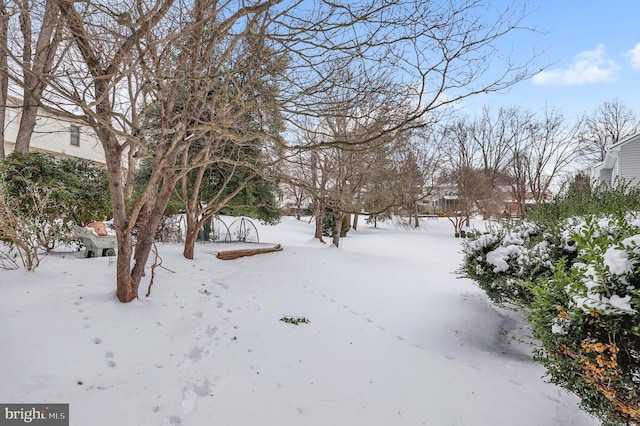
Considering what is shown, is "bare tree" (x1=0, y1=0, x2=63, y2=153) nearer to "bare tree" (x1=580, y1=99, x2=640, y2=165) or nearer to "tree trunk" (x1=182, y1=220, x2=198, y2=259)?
"tree trunk" (x1=182, y1=220, x2=198, y2=259)

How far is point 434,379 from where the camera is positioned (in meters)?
2.97

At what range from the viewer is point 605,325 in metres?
1.63

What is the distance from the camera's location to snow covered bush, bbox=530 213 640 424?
5.27 ft

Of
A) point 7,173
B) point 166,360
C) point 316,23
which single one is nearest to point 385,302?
point 166,360

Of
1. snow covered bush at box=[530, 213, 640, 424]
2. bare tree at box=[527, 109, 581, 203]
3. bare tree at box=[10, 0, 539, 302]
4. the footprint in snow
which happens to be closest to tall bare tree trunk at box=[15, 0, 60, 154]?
bare tree at box=[10, 0, 539, 302]

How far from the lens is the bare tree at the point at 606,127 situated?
22984mm

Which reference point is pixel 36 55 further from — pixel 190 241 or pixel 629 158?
pixel 629 158

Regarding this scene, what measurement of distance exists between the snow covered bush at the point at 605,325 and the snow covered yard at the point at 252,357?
958mm

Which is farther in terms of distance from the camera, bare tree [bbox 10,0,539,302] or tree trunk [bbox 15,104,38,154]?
tree trunk [bbox 15,104,38,154]

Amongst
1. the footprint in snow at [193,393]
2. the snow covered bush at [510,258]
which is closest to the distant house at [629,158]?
the snow covered bush at [510,258]

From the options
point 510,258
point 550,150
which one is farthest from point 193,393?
point 550,150

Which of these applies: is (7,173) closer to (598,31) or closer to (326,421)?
(326,421)

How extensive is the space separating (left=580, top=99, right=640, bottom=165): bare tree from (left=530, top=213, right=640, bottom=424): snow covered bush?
2733 cm

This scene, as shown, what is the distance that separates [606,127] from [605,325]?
30962 millimetres
